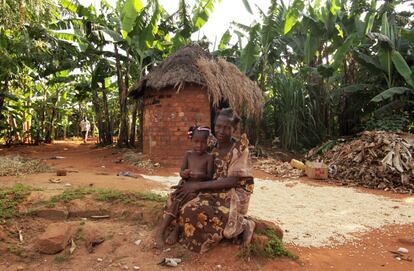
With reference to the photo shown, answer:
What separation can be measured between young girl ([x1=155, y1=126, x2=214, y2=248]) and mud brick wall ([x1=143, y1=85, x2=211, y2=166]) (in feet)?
20.3

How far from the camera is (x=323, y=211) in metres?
5.53

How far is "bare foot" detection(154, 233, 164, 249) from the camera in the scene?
3364 mm

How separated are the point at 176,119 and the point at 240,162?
6.53 metres

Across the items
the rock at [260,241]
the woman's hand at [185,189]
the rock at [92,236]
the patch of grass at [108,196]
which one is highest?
the woman's hand at [185,189]

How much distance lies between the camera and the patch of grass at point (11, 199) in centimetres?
394

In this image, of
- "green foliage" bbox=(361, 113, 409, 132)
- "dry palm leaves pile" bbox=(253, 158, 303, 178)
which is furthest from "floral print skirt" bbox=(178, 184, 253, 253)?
"green foliage" bbox=(361, 113, 409, 132)

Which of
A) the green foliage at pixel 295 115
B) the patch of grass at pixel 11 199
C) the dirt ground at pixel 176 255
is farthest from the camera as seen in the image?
the green foliage at pixel 295 115

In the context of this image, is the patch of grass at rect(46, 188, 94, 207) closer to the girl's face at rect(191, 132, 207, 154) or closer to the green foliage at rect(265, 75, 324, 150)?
the girl's face at rect(191, 132, 207, 154)

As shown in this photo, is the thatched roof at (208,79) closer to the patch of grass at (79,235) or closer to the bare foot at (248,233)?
the patch of grass at (79,235)

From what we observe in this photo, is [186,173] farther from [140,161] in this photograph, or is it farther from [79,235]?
[140,161]

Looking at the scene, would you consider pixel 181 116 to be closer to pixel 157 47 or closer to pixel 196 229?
pixel 157 47

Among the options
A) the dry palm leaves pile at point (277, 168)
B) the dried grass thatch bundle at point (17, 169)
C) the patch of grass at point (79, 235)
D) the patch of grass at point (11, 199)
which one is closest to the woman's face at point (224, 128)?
the patch of grass at point (79, 235)

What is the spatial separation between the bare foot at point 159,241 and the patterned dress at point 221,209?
0.19m

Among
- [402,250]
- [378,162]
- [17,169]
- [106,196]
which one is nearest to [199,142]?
[106,196]
